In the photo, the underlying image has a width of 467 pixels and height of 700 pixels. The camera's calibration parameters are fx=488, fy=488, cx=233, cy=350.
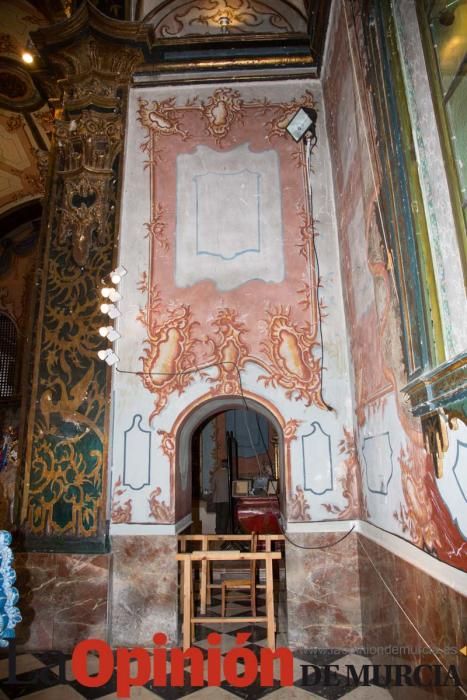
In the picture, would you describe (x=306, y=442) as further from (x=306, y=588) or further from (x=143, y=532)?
(x=143, y=532)

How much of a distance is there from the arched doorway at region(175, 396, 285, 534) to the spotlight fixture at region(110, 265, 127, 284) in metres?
1.60

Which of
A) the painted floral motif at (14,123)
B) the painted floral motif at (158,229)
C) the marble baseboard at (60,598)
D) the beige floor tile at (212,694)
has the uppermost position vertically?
the painted floral motif at (14,123)

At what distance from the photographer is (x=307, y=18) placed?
6.00m

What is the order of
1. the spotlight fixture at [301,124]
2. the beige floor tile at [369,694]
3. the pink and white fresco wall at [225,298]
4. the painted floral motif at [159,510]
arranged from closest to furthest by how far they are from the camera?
the beige floor tile at [369,694]
the painted floral motif at [159,510]
the pink and white fresco wall at [225,298]
the spotlight fixture at [301,124]

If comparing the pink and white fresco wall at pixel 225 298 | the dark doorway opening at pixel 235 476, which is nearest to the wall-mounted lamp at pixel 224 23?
the pink and white fresco wall at pixel 225 298

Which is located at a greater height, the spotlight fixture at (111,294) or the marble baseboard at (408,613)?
the spotlight fixture at (111,294)

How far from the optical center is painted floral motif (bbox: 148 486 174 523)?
472cm

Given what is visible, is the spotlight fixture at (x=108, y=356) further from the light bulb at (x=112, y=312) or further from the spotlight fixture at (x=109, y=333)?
the light bulb at (x=112, y=312)

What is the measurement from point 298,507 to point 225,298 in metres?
2.25

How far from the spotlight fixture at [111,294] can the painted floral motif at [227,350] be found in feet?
3.43

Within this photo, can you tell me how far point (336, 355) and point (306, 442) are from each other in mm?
944

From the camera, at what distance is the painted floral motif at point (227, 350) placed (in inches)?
197

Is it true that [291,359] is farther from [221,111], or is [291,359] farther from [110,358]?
[221,111]

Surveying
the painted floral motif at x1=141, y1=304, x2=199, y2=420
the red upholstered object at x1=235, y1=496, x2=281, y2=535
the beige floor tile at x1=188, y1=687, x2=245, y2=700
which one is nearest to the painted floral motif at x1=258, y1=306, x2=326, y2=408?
the painted floral motif at x1=141, y1=304, x2=199, y2=420
